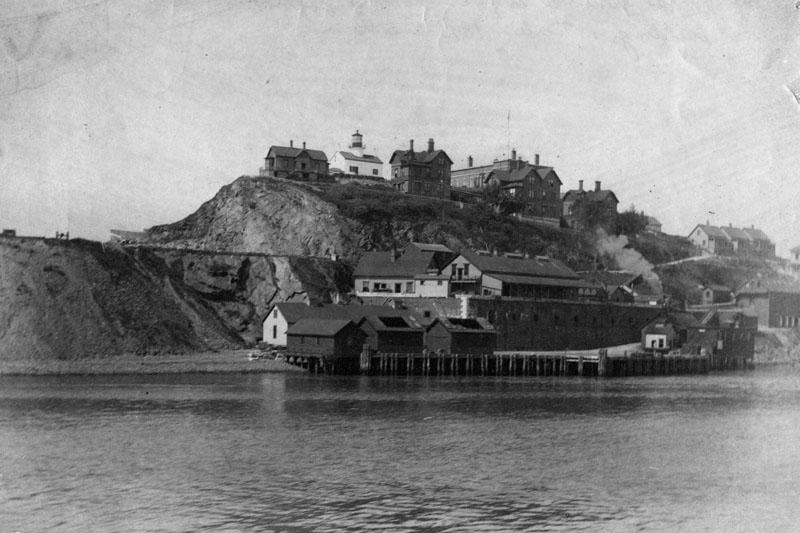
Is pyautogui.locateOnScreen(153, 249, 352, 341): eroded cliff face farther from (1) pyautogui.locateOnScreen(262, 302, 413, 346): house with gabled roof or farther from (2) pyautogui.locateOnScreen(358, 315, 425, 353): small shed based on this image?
(2) pyautogui.locateOnScreen(358, 315, 425, 353): small shed

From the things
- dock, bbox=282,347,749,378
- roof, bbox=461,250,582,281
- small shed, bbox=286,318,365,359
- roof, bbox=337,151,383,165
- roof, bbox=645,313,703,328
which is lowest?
dock, bbox=282,347,749,378

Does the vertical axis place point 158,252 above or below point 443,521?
above

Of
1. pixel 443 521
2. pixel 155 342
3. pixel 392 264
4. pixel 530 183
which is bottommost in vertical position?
pixel 443 521

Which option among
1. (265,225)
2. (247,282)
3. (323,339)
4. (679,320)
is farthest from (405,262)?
(679,320)

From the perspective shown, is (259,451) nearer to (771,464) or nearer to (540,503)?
(540,503)

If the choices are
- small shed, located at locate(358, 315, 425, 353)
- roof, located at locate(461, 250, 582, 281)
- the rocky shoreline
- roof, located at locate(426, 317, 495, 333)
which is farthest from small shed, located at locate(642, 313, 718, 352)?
Result: the rocky shoreline

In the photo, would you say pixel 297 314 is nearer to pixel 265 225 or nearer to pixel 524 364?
pixel 524 364

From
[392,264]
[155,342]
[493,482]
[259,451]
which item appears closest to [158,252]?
[155,342]
